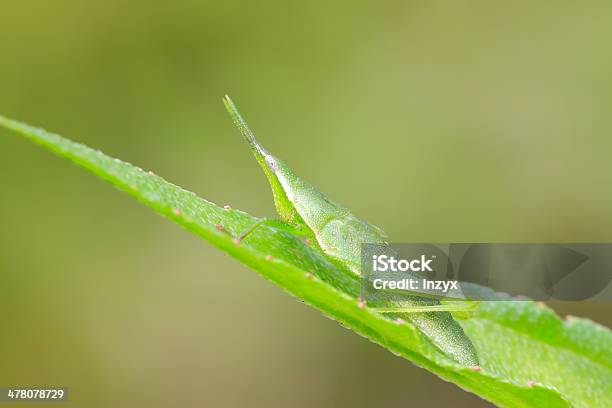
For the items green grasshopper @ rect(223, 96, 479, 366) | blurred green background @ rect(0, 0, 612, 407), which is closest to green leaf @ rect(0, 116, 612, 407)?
green grasshopper @ rect(223, 96, 479, 366)

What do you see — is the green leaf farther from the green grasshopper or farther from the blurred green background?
the blurred green background

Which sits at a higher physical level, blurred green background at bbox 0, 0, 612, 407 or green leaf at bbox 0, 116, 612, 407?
blurred green background at bbox 0, 0, 612, 407

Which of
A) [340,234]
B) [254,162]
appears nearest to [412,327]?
[340,234]

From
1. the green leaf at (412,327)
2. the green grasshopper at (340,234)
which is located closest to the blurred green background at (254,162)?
the green grasshopper at (340,234)

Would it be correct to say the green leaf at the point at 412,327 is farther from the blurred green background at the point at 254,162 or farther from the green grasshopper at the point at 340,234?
the blurred green background at the point at 254,162

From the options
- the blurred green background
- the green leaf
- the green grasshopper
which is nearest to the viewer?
the green leaf
